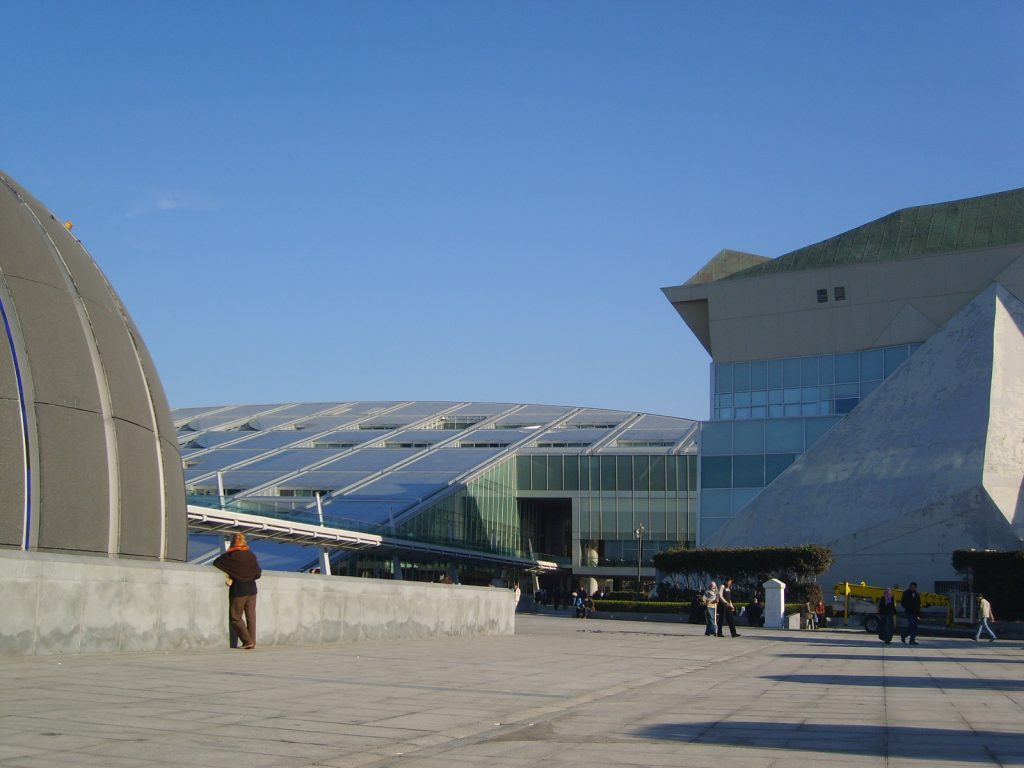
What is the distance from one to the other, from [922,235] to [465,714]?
2087 inches

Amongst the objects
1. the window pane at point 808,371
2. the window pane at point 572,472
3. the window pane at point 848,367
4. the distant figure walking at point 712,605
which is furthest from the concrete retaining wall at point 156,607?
the window pane at point 572,472

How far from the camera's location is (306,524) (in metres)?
54.7

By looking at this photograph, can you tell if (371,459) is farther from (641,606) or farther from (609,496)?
(641,606)

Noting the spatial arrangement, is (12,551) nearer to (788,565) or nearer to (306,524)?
(788,565)

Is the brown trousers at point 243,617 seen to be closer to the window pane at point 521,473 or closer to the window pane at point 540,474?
the window pane at point 521,473

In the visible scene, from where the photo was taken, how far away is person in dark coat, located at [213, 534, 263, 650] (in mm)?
13992

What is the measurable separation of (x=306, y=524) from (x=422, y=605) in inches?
1373

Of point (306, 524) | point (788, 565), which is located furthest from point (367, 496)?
point (788, 565)

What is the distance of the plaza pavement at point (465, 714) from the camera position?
7.21 meters

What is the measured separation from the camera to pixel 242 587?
14.1 metres

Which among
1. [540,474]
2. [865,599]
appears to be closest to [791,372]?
[865,599]

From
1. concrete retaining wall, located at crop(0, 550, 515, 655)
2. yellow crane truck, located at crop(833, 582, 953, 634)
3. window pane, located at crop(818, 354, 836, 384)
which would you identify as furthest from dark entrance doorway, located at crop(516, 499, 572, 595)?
concrete retaining wall, located at crop(0, 550, 515, 655)

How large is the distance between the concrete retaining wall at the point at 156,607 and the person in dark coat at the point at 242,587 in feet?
0.73

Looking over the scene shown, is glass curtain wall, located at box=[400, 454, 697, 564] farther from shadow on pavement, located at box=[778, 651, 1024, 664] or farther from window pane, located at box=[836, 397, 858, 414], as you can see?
shadow on pavement, located at box=[778, 651, 1024, 664]
